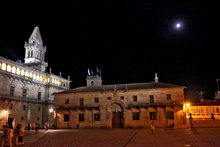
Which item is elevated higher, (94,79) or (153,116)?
(94,79)

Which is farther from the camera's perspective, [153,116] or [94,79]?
[94,79]

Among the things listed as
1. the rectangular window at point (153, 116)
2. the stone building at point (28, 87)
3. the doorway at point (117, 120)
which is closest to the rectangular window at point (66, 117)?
the doorway at point (117, 120)

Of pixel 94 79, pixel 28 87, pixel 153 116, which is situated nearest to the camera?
pixel 153 116

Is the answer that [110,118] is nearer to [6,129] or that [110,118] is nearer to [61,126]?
[61,126]

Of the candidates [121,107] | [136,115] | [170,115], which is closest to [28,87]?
[121,107]

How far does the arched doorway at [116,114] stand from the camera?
3681 centimetres

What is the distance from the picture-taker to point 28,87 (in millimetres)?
49594

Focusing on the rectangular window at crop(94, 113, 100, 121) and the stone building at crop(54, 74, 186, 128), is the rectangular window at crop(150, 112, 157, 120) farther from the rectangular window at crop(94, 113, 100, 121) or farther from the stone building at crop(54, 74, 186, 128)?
the rectangular window at crop(94, 113, 100, 121)

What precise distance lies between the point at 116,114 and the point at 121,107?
5.63 ft

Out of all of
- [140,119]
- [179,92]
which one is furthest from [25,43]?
[179,92]

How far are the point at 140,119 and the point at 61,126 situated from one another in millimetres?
16547

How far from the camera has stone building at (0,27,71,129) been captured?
42.2 meters

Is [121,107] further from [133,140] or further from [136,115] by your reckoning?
[133,140]

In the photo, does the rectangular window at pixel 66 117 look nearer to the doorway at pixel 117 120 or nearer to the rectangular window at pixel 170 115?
the doorway at pixel 117 120
